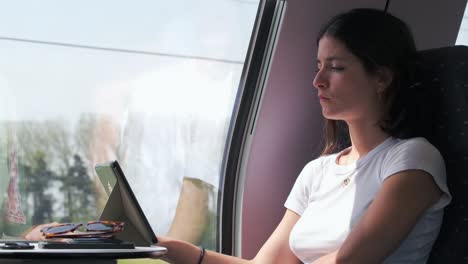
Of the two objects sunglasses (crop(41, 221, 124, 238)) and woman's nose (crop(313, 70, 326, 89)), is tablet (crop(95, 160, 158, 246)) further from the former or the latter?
woman's nose (crop(313, 70, 326, 89))

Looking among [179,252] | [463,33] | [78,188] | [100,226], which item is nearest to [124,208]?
[100,226]

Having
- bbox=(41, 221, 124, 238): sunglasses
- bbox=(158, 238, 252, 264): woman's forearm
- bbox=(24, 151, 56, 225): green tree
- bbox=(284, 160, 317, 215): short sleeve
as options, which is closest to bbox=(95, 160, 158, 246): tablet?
bbox=(41, 221, 124, 238): sunglasses

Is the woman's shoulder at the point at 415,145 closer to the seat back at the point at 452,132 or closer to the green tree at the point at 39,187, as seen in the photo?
the seat back at the point at 452,132

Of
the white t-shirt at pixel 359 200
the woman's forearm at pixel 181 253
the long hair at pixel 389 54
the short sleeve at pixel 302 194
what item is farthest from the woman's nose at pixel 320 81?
the woman's forearm at pixel 181 253

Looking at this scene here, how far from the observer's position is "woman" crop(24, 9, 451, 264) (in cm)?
185

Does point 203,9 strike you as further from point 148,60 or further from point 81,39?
point 81,39

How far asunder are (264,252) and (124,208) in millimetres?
622

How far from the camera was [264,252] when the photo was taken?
2326mm

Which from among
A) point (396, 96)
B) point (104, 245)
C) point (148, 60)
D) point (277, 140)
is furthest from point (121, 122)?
point (104, 245)

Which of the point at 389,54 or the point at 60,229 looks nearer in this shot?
the point at 60,229

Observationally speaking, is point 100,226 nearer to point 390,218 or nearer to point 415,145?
point 390,218

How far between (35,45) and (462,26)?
190 cm

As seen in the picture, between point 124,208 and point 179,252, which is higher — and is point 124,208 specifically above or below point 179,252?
above

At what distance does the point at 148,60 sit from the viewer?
3061 millimetres
